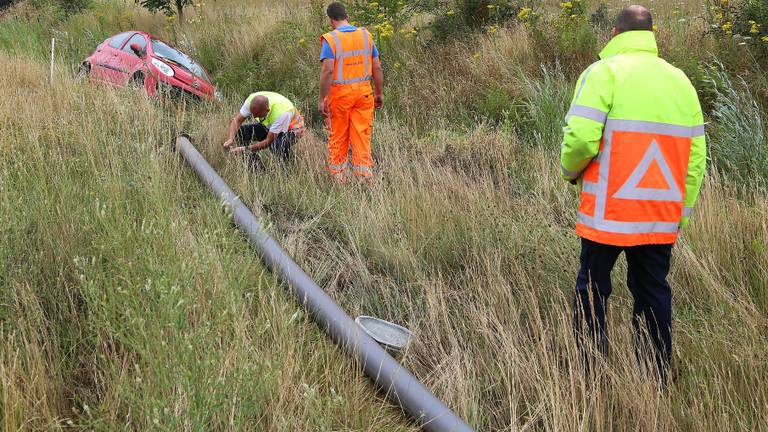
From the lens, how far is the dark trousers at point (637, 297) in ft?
10.2

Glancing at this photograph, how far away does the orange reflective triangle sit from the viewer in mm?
2934

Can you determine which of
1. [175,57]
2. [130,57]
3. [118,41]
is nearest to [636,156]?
[130,57]

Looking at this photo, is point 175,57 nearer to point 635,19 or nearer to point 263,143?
point 263,143

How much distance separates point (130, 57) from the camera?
10.1 metres

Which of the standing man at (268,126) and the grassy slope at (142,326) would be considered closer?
the grassy slope at (142,326)

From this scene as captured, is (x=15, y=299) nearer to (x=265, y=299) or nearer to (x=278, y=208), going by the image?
(x=265, y=299)

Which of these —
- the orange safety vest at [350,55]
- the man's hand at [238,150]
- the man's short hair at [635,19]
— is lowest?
the man's hand at [238,150]

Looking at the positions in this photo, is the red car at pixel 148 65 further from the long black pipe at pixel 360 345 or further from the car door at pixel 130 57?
the long black pipe at pixel 360 345

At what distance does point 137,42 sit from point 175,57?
62 centimetres

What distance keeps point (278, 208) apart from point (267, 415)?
3.08 meters

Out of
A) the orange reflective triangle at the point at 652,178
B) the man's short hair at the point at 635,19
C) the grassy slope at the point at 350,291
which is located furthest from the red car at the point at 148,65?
the orange reflective triangle at the point at 652,178

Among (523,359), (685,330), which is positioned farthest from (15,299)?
(685,330)

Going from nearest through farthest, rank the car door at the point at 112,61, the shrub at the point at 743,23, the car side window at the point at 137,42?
the shrub at the point at 743,23 → the car door at the point at 112,61 → the car side window at the point at 137,42

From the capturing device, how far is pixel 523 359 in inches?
122
